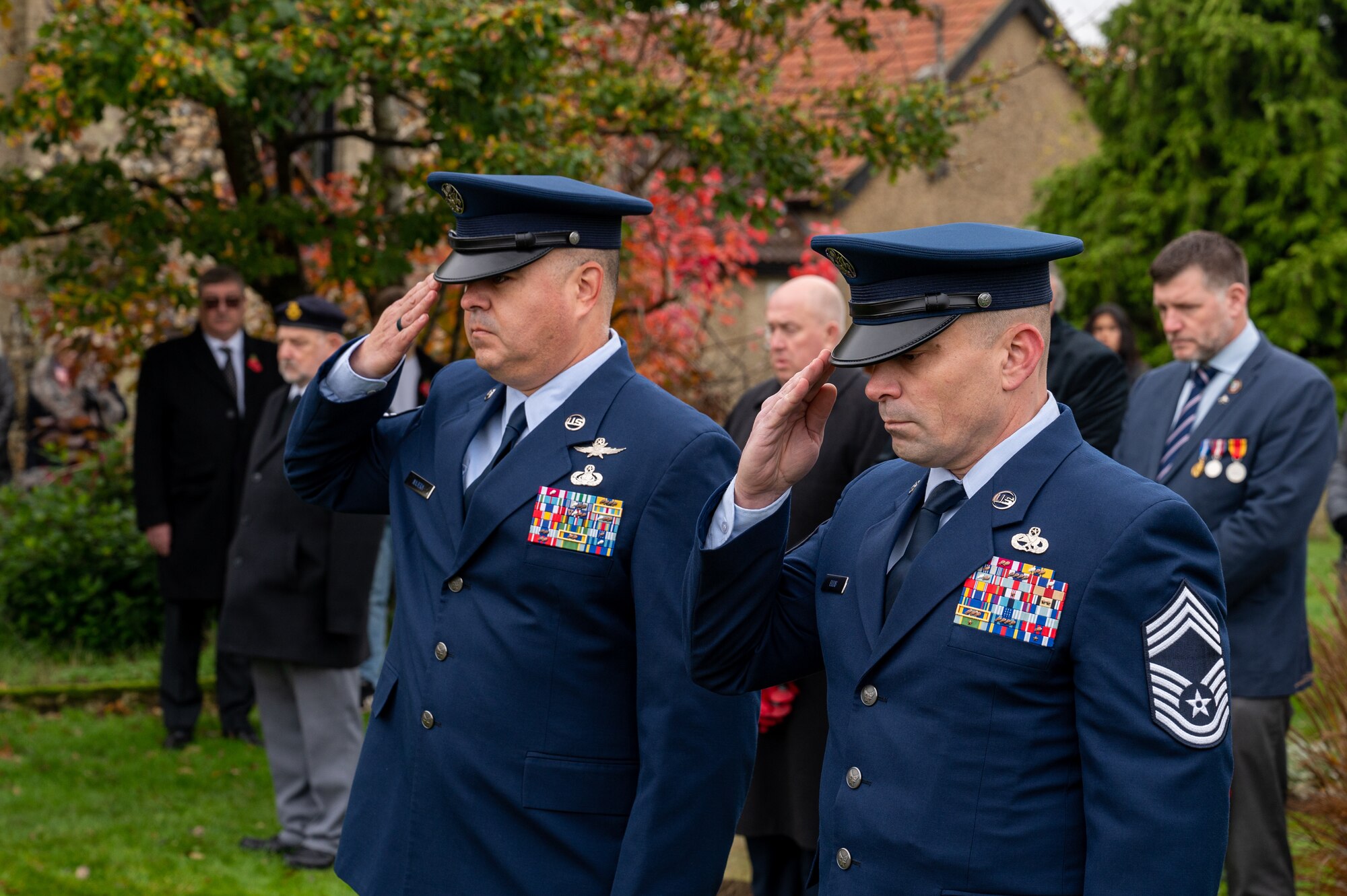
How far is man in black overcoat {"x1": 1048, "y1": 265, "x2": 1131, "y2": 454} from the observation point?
5.08 meters

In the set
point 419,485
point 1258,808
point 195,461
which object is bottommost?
point 1258,808

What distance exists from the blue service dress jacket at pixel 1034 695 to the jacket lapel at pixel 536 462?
0.56m

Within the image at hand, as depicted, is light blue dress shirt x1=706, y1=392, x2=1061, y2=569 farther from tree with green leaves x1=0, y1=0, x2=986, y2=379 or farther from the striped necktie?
tree with green leaves x1=0, y1=0, x2=986, y2=379

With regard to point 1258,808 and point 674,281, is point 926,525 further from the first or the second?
point 674,281

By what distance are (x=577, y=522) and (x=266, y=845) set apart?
3.60 meters

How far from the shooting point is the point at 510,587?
2.74 meters

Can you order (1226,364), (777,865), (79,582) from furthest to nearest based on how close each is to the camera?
(79,582) → (777,865) → (1226,364)

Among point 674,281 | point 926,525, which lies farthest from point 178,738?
point 926,525

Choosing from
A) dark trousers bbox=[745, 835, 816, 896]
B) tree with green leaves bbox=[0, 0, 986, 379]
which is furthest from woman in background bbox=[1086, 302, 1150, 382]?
dark trousers bbox=[745, 835, 816, 896]

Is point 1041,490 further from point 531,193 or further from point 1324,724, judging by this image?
point 1324,724

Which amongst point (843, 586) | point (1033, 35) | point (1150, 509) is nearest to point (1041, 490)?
point (1150, 509)

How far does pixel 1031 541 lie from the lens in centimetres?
214

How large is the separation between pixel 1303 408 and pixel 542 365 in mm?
2812

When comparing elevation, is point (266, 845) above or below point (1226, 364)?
below
